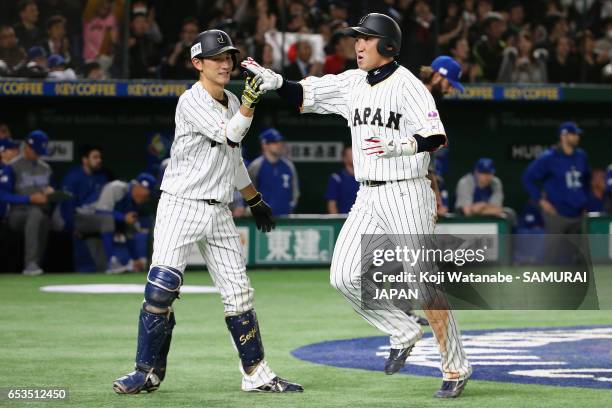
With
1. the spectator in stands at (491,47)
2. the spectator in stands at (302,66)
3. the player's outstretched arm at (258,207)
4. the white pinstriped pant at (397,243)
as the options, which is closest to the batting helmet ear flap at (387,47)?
the white pinstriped pant at (397,243)

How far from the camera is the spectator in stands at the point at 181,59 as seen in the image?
55.8ft

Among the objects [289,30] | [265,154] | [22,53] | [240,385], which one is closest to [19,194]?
[22,53]

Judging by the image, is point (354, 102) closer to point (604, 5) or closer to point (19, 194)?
point (19, 194)

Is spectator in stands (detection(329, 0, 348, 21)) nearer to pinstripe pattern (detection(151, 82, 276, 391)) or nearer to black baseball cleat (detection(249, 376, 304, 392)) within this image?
pinstripe pattern (detection(151, 82, 276, 391))

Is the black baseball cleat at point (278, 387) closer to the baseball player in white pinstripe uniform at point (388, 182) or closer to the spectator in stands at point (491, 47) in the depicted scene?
the baseball player in white pinstripe uniform at point (388, 182)

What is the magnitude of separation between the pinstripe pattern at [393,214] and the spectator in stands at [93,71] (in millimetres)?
9824

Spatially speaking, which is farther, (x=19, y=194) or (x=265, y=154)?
(x=265, y=154)

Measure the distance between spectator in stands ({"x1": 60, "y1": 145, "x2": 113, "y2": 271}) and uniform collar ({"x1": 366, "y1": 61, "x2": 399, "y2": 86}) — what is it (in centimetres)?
889

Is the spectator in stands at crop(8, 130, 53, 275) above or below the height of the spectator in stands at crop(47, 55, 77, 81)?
below

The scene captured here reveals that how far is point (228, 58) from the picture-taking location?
7.04 metres

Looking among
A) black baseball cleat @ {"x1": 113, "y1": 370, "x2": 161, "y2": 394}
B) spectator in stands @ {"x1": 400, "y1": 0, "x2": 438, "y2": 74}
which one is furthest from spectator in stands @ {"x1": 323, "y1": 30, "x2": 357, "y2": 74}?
black baseball cleat @ {"x1": 113, "y1": 370, "x2": 161, "y2": 394}

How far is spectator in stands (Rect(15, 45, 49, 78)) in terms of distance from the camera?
1609cm

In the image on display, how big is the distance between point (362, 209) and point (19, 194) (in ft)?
29.4

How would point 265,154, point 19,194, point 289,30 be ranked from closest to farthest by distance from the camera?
1. point 19,194
2. point 265,154
3. point 289,30
